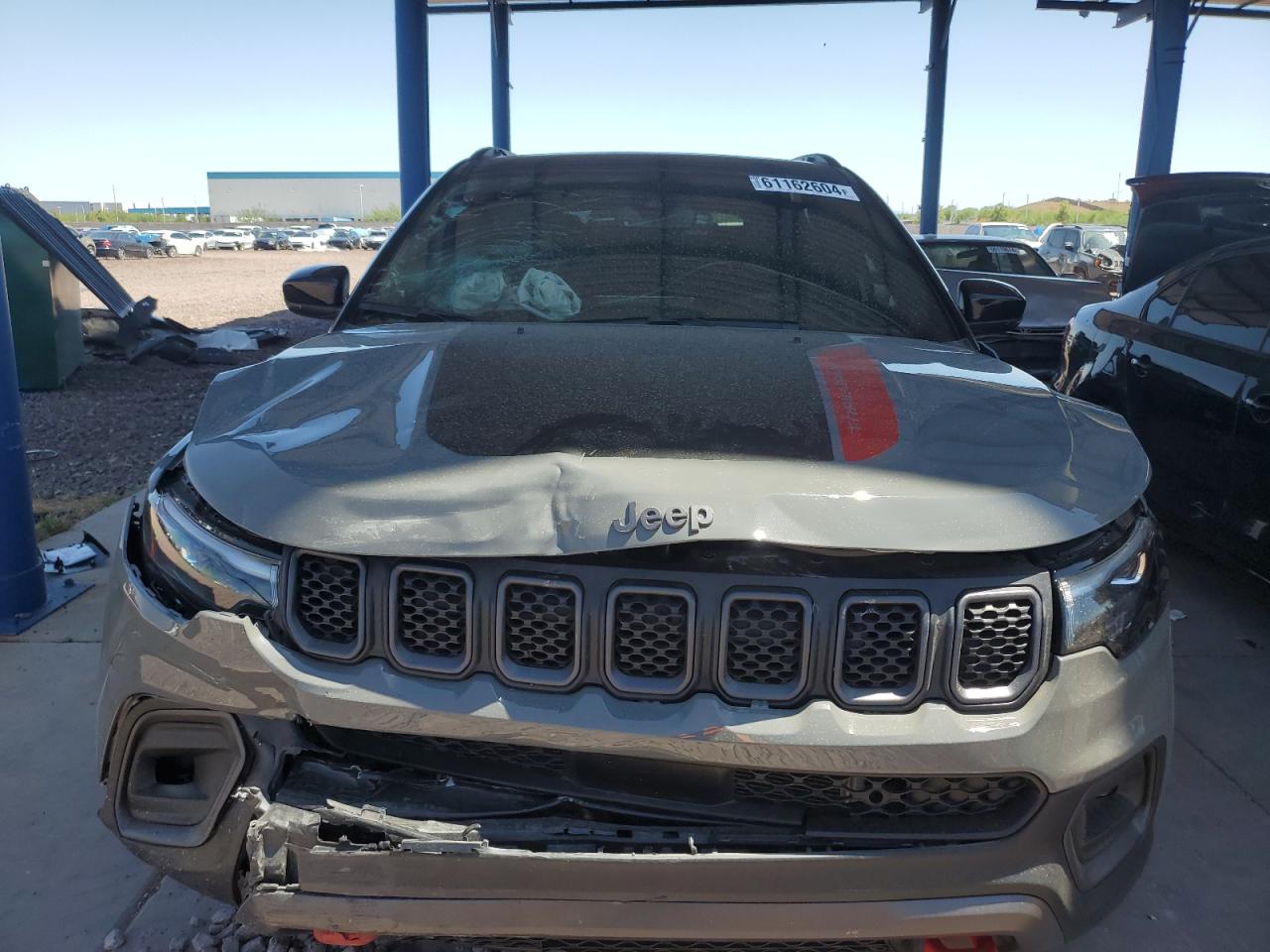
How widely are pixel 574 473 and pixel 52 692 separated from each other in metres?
2.71

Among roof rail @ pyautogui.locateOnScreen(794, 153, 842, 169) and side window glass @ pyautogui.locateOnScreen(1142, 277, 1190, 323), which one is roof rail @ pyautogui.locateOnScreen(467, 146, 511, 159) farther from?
side window glass @ pyautogui.locateOnScreen(1142, 277, 1190, 323)

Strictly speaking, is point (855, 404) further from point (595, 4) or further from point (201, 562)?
point (595, 4)

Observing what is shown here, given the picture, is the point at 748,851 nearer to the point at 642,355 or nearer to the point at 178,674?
the point at 178,674

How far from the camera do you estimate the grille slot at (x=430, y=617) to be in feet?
5.53

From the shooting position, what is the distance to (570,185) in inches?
129

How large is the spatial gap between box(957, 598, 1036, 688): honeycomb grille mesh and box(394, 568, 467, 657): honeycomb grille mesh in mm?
845

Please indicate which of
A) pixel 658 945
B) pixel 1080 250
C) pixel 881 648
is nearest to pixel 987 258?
pixel 881 648

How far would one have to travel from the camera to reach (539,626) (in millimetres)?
1683

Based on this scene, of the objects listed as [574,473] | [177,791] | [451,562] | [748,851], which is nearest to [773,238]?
[574,473]

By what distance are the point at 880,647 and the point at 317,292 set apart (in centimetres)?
233

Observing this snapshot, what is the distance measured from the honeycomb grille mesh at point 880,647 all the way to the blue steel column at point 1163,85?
41.5 feet

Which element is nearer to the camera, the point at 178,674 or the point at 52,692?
the point at 178,674

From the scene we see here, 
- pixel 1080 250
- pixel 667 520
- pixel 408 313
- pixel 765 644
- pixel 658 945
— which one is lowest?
pixel 658 945

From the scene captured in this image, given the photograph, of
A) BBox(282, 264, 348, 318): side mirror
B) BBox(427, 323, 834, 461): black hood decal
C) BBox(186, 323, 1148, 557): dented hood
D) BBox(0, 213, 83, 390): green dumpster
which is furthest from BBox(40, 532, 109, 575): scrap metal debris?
BBox(0, 213, 83, 390): green dumpster
